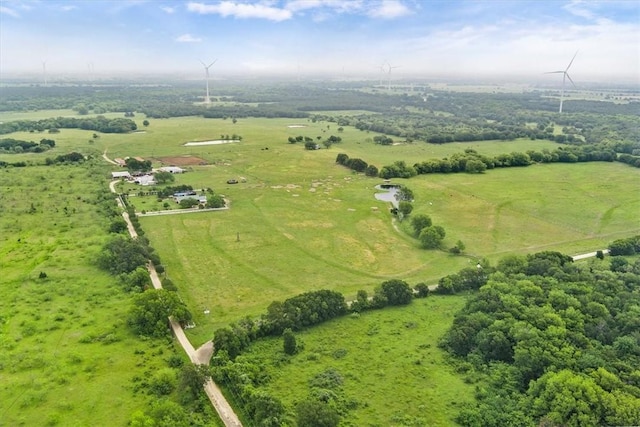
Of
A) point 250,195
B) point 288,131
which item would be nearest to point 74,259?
point 250,195

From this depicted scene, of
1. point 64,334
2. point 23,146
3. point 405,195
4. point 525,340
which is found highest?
point 23,146

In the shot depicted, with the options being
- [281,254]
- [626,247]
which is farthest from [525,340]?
[281,254]

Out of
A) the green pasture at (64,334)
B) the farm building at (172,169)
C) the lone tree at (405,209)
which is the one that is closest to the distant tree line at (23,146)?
the farm building at (172,169)

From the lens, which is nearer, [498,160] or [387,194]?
[387,194]

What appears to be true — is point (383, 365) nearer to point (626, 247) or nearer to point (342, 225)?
point (342, 225)

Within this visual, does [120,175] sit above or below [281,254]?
above

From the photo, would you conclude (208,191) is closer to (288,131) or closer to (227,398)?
(227,398)

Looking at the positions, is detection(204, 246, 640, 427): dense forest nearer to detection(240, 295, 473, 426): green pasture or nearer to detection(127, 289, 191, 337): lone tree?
detection(240, 295, 473, 426): green pasture
